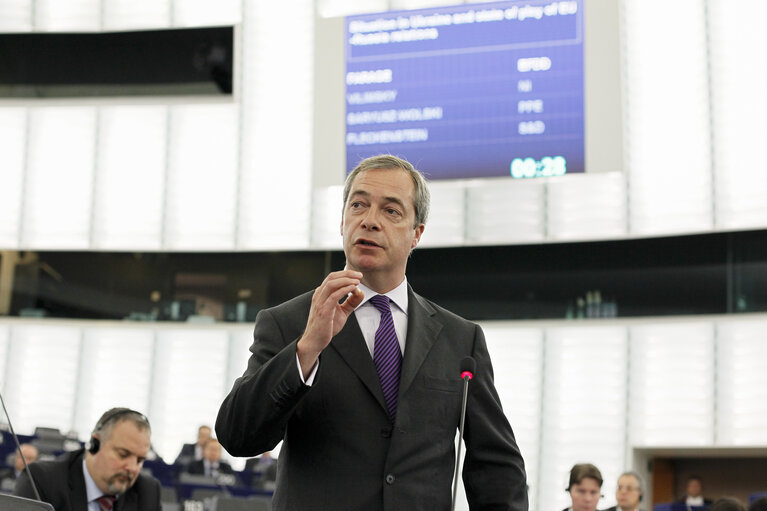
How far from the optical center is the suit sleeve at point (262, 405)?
1883 millimetres

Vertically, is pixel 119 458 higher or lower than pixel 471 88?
lower

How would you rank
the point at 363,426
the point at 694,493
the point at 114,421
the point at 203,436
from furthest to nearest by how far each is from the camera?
the point at 694,493
the point at 203,436
the point at 114,421
the point at 363,426

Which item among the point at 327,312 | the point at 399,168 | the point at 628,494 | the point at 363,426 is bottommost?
the point at 628,494

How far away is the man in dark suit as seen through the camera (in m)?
1.92

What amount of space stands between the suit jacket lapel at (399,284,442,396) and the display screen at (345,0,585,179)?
9.96 metres

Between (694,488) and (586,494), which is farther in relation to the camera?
(694,488)

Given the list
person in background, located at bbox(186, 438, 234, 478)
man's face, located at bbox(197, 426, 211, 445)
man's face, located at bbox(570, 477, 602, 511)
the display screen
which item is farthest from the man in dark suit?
the display screen

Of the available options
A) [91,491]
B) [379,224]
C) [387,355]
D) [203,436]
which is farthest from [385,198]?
[203,436]

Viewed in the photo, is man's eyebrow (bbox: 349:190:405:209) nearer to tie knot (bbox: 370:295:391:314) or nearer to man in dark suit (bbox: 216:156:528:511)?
man in dark suit (bbox: 216:156:528:511)

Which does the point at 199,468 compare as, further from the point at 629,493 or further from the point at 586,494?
the point at 586,494

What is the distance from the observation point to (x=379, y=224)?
6.83 ft

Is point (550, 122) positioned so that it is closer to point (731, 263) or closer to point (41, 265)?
point (731, 263)

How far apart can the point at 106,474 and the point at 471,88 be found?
9.11 m

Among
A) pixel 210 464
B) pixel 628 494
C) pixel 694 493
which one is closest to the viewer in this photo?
pixel 628 494
